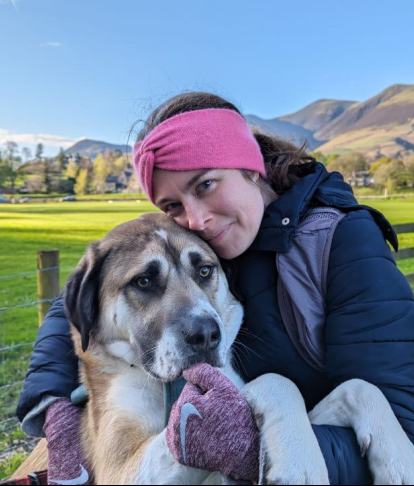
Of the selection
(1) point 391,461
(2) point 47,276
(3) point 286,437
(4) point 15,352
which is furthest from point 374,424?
(4) point 15,352

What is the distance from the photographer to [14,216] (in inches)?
276

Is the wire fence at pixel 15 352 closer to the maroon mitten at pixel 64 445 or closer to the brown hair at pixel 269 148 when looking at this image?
the maroon mitten at pixel 64 445

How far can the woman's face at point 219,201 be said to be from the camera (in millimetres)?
2279

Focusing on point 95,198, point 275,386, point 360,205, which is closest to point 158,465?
point 275,386

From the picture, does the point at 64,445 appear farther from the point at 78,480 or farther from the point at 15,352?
the point at 15,352

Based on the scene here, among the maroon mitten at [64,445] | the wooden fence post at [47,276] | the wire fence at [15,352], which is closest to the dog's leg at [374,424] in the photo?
the maroon mitten at [64,445]

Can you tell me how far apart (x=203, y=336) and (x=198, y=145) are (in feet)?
3.07

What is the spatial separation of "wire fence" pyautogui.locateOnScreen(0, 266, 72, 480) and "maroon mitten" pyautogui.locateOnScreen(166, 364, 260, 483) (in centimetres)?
322

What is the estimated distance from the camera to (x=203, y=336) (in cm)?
196

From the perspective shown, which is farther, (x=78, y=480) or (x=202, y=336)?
(x=78, y=480)

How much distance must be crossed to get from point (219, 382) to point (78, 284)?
1122 millimetres

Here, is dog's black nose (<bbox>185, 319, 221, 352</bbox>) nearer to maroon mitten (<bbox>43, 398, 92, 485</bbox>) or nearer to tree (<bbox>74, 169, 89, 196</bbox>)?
maroon mitten (<bbox>43, 398, 92, 485</bbox>)

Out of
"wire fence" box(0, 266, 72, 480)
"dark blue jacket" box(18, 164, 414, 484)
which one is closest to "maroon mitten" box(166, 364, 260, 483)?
"dark blue jacket" box(18, 164, 414, 484)

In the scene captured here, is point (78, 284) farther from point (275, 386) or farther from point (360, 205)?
point (360, 205)
